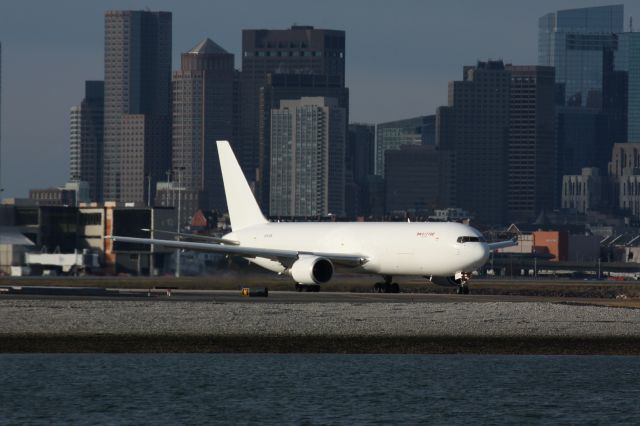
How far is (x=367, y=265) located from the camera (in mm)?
106312

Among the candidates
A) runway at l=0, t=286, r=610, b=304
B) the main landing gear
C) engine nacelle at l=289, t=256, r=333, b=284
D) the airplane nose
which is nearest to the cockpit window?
the airplane nose

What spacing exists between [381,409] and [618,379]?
11.9 metres

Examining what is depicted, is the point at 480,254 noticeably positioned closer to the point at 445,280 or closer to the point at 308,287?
the point at 445,280

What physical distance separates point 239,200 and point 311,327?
2005 inches

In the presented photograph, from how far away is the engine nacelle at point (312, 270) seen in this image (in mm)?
103562

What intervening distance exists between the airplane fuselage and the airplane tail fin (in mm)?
3407

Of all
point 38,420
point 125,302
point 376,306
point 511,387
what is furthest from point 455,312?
point 38,420

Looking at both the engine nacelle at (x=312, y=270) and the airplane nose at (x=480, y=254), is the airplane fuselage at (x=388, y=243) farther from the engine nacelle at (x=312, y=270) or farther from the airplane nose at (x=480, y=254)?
the engine nacelle at (x=312, y=270)

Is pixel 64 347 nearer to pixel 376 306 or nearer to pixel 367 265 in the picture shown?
pixel 376 306

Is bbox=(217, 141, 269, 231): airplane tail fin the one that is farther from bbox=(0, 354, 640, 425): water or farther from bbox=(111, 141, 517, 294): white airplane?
bbox=(0, 354, 640, 425): water

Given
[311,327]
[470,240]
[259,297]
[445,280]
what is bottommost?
[311,327]

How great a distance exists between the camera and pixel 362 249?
4190 inches

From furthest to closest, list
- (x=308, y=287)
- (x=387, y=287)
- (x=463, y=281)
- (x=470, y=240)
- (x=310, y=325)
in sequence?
(x=387, y=287)
(x=308, y=287)
(x=463, y=281)
(x=470, y=240)
(x=310, y=325)

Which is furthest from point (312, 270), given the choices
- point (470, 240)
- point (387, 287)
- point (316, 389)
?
point (316, 389)
